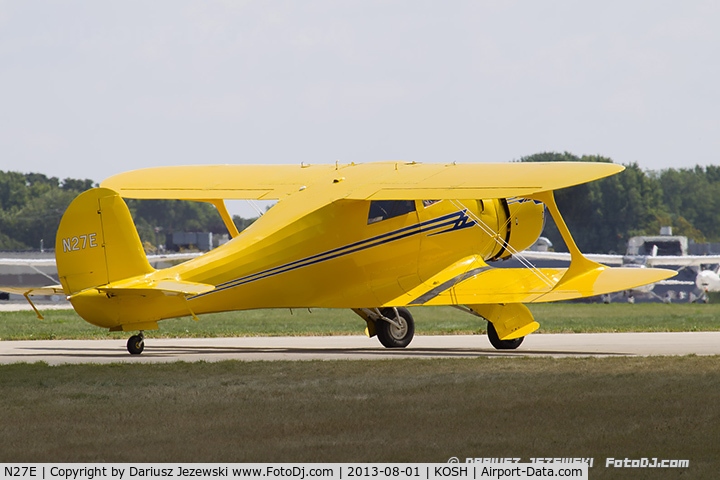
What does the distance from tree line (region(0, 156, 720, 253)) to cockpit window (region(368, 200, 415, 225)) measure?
6018 centimetres

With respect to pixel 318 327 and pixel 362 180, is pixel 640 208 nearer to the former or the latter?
pixel 318 327

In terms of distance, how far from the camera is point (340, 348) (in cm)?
1911

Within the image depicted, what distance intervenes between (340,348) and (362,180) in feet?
10.5

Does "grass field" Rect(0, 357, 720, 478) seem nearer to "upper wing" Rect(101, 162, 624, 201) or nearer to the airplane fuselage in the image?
the airplane fuselage

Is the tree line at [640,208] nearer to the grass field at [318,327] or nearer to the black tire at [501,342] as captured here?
the grass field at [318,327]

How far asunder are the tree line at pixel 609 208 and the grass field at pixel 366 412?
6562cm

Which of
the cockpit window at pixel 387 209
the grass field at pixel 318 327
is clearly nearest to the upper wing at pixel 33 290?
the cockpit window at pixel 387 209

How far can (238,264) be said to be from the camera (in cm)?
1661

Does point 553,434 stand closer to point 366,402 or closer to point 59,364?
point 366,402

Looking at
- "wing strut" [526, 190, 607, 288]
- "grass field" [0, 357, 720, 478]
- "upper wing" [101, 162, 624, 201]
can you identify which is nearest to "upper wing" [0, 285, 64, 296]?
"grass field" [0, 357, 720, 478]

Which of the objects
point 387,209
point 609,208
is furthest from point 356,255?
point 609,208

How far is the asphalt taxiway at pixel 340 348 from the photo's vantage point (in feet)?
55.0

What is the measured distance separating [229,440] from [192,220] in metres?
139

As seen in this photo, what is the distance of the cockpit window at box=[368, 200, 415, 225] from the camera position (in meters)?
17.9
